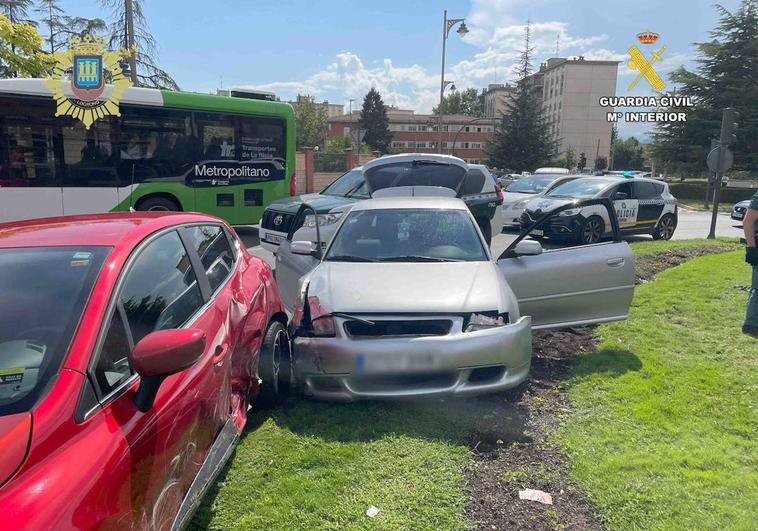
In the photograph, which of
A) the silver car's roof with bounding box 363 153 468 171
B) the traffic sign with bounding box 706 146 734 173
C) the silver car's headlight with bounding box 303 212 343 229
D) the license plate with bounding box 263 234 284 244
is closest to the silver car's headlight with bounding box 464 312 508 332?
the silver car's headlight with bounding box 303 212 343 229

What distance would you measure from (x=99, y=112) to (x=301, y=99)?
5788 centimetres

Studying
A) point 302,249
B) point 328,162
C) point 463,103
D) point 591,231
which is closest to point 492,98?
point 463,103

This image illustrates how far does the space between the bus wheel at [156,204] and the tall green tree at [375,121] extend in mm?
72378

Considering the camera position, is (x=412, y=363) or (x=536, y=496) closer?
(x=536, y=496)

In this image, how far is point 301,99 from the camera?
66.1 m

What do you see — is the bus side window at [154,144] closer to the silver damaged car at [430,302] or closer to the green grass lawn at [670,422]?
the silver damaged car at [430,302]

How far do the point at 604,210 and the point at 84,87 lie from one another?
11540mm

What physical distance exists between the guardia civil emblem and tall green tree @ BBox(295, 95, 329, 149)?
166 feet

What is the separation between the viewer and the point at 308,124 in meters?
64.0

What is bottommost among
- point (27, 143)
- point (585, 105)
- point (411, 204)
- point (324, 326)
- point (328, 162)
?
point (324, 326)

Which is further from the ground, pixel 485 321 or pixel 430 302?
pixel 430 302

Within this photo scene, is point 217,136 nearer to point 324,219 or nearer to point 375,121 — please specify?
point 324,219

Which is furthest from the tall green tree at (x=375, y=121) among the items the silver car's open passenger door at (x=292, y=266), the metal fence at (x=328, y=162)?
the silver car's open passenger door at (x=292, y=266)

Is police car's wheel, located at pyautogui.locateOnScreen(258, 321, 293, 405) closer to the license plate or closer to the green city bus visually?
the license plate
